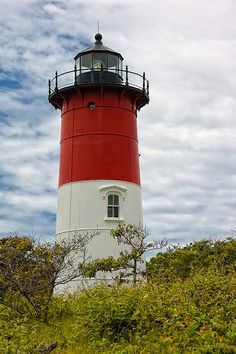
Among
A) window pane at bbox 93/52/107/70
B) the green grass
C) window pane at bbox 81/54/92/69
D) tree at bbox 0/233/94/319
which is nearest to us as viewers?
the green grass

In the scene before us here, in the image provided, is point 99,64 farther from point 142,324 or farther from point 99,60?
point 142,324

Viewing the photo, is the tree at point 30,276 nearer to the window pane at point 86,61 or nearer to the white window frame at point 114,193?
the white window frame at point 114,193

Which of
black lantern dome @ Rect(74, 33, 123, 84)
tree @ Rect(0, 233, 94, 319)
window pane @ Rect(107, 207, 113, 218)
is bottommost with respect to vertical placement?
tree @ Rect(0, 233, 94, 319)

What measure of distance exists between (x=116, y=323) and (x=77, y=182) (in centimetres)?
1112

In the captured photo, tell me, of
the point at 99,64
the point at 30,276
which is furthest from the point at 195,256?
the point at 30,276

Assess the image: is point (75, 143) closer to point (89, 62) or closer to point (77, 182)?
point (77, 182)

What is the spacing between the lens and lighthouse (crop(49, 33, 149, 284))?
2012cm

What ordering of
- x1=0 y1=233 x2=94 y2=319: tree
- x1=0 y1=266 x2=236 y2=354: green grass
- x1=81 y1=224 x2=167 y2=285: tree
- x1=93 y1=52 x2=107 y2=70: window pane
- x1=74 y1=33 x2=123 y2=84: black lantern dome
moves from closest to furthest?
x1=0 y1=266 x2=236 y2=354: green grass < x1=0 y1=233 x2=94 y2=319: tree < x1=81 y1=224 x2=167 y2=285: tree < x1=74 y1=33 x2=123 y2=84: black lantern dome < x1=93 y1=52 x2=107 y2=70: window pane

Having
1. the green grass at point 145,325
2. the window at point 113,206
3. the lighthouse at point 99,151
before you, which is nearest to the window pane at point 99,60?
the lighthouse at point 99,151

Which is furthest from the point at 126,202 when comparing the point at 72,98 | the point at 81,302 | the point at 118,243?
the point at 81,302

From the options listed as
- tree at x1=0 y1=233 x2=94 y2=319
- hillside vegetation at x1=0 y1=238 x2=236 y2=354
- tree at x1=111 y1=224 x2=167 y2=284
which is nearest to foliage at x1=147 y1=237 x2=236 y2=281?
tree at x1=111 y1=224 x2=167 y2=284

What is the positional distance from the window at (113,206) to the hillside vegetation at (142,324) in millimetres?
8455

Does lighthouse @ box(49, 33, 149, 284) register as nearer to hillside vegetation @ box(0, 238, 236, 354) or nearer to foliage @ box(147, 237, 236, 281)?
foliage @ box(147, 237, 236, 281)

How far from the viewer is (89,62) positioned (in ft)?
72.1
